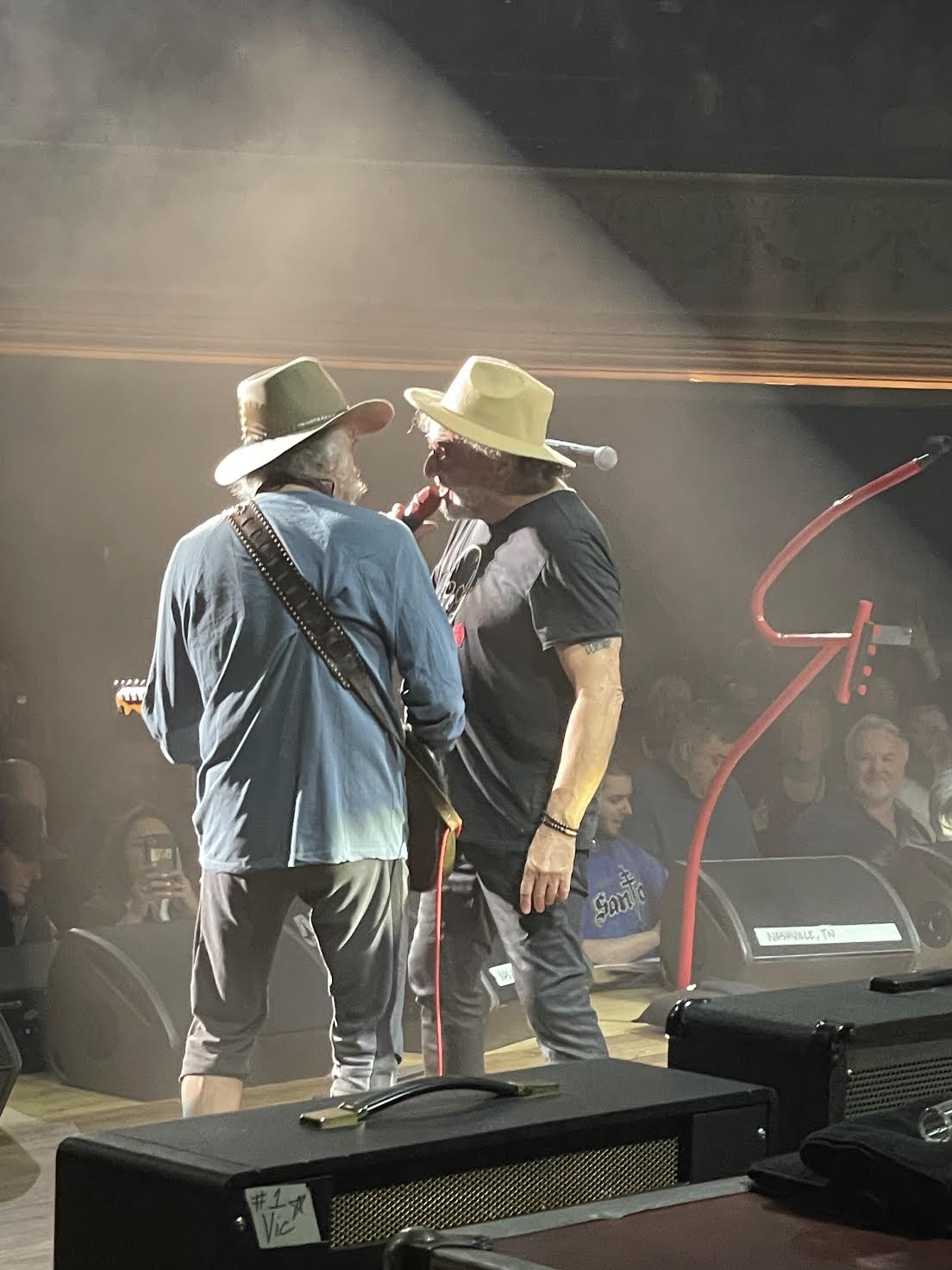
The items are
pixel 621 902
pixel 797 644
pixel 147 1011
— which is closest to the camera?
pixel 147 1011

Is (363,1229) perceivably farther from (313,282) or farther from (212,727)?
(313,282)

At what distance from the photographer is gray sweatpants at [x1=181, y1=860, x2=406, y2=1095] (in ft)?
8.05

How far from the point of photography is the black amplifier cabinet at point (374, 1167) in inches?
38.0

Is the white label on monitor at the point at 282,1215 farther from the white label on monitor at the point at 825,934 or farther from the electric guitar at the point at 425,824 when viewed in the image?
the white label on monitor at the point at 825,934

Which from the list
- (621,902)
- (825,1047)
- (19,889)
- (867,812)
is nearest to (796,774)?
(867,812)

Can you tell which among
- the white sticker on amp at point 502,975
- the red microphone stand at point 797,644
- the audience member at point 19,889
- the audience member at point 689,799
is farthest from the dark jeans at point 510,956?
the audience member at point 689,799

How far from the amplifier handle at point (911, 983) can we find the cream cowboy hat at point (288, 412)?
1345 mm

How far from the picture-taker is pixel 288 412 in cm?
258

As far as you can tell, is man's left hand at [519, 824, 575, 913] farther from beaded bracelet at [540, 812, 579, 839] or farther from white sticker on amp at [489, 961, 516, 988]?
white sticker on amp at [489, 961, 516, 988]

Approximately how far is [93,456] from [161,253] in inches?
39.8

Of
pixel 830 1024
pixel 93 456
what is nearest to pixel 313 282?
pixel 93 456

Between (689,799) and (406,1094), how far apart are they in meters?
3.82

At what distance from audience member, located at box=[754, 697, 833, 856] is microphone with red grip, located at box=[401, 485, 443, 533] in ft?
7.65

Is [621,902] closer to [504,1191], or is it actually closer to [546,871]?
[546,871]
